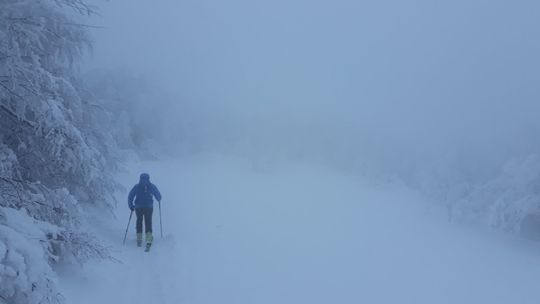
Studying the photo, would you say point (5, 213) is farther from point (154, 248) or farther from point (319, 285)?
point (319, 285)

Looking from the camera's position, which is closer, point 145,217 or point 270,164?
point 145,217

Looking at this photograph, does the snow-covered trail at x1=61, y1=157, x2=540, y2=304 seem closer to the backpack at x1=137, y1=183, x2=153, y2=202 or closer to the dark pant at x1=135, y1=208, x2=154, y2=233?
the dark pant at x1=135, y1=208, x2=154, y2=233

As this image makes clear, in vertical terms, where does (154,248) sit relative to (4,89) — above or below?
below

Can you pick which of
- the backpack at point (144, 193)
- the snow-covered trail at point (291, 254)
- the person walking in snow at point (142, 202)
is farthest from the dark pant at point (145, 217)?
the snow-covered trail at point (291, 254)

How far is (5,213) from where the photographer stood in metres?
4.96

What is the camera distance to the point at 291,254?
13367 millimetres

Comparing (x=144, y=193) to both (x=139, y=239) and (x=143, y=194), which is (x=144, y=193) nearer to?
(x=143, y=194)

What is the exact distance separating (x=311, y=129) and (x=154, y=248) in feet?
121

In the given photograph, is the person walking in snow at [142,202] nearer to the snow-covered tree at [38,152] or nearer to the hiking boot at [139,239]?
the hiking boot at [139,239]

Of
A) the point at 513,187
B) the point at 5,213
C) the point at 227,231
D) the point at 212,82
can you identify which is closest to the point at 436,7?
the point at 212,82

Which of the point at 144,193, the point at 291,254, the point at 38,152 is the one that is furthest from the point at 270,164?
the point at 38,152

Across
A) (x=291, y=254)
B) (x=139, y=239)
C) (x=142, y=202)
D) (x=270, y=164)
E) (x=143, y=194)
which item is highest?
(x=143, y=194)

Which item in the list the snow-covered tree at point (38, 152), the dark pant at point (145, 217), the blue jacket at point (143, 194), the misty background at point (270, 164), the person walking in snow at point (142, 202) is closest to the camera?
the snow-covered tree at point (38, 152)

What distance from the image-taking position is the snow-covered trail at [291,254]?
29.9 ft
